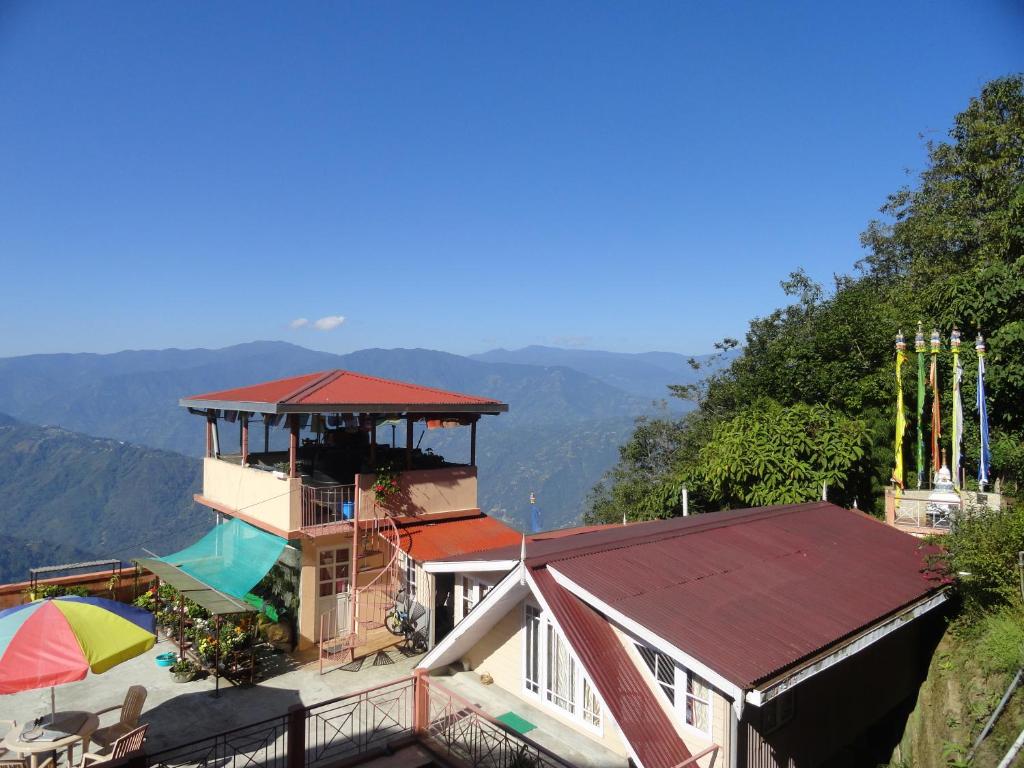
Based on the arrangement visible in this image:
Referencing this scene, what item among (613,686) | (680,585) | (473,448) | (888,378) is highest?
(888,378)

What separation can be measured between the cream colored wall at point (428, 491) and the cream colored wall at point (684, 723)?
6.84 metres

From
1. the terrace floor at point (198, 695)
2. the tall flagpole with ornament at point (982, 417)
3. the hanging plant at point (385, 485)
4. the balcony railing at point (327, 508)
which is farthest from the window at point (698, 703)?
the tall flagpole with ornament at point (982, 417)

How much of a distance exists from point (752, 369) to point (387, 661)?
67.9 ft

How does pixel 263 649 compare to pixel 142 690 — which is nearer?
pixel 142 690

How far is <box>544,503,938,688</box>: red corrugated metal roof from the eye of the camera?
794 cm

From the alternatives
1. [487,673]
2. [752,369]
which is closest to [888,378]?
[752,369]

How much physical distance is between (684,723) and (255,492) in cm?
963

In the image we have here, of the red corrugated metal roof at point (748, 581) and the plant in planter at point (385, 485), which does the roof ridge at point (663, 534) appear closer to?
the red corrugated metal roof at point (748, 581)

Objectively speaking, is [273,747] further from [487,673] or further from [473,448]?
[473,448]

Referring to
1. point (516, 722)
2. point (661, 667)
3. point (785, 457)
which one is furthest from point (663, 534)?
point (785, 457)

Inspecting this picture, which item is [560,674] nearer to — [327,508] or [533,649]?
[533,649]

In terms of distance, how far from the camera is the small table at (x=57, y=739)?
7.87 meters

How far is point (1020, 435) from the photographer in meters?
18.3

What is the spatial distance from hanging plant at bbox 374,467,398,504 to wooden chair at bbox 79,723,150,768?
619 cm
